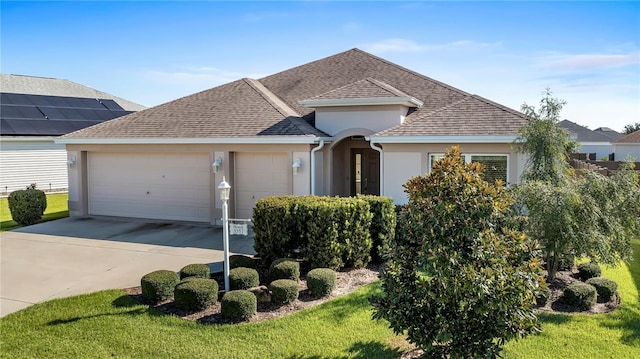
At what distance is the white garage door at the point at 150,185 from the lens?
1562 cm

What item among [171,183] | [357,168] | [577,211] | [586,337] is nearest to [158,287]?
[586,337]

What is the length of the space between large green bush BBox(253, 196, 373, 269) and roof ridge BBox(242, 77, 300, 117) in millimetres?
6667

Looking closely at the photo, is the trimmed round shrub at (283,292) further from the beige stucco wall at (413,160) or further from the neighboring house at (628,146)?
the neighboring house at (628,146)

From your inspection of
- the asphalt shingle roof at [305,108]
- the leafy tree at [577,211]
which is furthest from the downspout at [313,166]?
the leafy tree at [577,211]

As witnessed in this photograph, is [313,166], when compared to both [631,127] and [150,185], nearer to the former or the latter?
[150,185]

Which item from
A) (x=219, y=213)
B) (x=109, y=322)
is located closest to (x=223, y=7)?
(x=219, y=213)

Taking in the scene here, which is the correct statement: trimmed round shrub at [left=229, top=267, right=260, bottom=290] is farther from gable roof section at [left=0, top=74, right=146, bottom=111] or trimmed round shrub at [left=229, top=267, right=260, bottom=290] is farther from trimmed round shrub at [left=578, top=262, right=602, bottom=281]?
gable roof section at [left=0, top=74, right=146, bottom=111]

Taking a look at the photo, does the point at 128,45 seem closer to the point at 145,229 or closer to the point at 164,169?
the point at 164,169

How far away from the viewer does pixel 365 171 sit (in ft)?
55.2

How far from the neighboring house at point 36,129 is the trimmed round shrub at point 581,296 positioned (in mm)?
25061

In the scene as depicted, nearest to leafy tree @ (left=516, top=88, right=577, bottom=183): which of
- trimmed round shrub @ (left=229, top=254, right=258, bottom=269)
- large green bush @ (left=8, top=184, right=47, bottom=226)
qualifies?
trimmed round shrub @ (left=229, top=254, right=258, bottom=269)

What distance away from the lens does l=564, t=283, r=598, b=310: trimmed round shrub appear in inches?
299

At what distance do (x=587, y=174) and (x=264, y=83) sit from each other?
1420 centimetres

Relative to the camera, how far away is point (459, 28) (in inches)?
553
